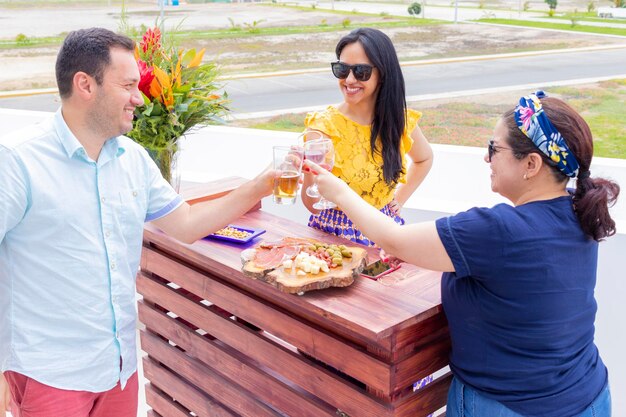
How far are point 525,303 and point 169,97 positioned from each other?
135 cm

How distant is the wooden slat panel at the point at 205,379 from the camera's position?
2205mm


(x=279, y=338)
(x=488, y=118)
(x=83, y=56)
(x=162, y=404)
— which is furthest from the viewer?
(x=488, y=118)

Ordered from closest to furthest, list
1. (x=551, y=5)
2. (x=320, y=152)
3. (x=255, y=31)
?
1. (x=320, y=152)
2. (x=551, y=5)
3. (x=255, y=31)

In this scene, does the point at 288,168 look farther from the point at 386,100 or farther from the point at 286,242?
the point at 386,100

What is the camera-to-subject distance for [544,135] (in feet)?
5.00

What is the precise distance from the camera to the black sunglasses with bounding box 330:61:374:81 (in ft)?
7.52

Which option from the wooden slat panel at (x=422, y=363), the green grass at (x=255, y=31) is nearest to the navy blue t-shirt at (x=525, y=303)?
the wooden slat panel at (x=422, y=363)

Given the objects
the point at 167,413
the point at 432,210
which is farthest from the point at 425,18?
the point at 167,413

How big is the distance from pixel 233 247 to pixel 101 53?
0.75m

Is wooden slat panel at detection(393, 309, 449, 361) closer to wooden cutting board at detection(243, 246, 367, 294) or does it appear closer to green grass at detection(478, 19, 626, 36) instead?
wooden cutting board at detection(243, 246, 367, 294)

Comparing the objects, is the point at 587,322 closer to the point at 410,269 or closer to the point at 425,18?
the point at 410,269

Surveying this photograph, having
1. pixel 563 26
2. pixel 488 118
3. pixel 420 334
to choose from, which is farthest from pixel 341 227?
pixel 563 26

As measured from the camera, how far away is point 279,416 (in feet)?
6.96

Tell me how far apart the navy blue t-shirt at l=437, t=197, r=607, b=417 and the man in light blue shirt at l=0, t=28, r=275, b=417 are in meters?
0.82
